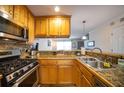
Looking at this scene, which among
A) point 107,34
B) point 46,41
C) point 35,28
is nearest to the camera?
point 35,28

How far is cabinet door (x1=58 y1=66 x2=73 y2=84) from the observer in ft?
12.3

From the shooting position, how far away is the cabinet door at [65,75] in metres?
3.76

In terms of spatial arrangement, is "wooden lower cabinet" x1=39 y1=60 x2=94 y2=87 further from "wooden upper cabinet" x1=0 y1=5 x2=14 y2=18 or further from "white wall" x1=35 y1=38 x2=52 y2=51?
"wooden upper cabinet" x1=0 y1=5 x2=14 y2=18

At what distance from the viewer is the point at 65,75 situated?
3.76m

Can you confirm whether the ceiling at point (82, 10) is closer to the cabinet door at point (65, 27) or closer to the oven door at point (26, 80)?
the cabinet door at point (65, 27)

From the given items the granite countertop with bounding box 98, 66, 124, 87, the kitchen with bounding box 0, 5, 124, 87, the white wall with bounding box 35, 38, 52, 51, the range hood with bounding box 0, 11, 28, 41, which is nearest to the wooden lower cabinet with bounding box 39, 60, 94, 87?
the kitchen with bounding box 0, 5, 124, 87

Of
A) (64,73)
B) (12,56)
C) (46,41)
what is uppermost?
(46,41)

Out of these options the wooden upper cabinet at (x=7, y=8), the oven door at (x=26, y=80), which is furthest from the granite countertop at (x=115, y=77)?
the wooden upper cabinet at (x=7, y=8)

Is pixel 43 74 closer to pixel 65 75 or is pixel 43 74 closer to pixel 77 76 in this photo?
pixel 65 75
